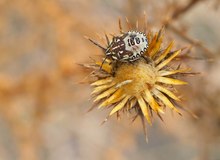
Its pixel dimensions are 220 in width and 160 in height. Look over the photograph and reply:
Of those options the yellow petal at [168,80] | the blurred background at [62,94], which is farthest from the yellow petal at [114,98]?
the blurred background at [62,94]

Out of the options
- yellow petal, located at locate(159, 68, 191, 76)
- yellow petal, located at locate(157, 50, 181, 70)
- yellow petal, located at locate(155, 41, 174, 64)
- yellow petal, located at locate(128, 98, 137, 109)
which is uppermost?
yellow petal, located at locate(155, 41, 174, 64)

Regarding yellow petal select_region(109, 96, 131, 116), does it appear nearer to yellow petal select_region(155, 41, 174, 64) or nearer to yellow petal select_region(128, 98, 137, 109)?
yellow petal select_region(128, 98, 137, 109)

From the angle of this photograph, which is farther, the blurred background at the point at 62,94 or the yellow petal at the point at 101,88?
the blurred background at the point at 62,94

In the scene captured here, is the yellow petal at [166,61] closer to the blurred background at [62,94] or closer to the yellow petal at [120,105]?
the yellow petal at [120,105]

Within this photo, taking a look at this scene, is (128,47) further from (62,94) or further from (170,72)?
(62,94)

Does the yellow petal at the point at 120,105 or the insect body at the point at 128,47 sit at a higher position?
the insect body at the point at 128,47

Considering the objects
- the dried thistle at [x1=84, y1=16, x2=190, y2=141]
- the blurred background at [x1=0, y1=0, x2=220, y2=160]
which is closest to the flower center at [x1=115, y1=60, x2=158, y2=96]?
the dried thistle at [x1=84, y1=16, x2=190, y2=141]

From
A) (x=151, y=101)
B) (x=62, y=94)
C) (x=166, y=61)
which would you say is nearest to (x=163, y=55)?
(x=166, y=61)
